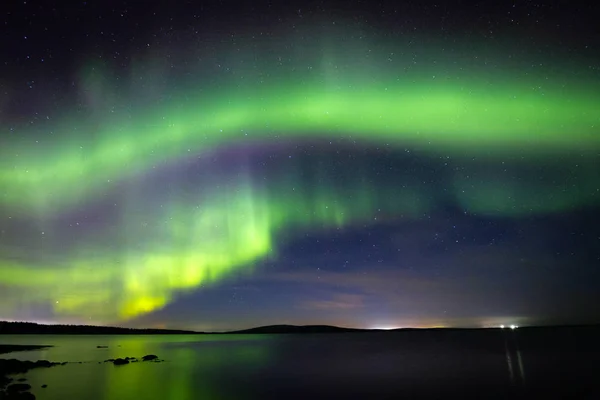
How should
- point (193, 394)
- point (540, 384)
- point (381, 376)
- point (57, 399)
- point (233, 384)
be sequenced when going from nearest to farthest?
1. point (57, 399)
2. point (193, 394)
3. point (540, 384)
4. point (233, 384)
5. point (381, 376)

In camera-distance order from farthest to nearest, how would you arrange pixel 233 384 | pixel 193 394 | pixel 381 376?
1. pixel 381 376
2. pixel 233 384
3. pixel 193 394

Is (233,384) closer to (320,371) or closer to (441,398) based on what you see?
(320,371)

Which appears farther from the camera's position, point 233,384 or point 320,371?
point 320,371

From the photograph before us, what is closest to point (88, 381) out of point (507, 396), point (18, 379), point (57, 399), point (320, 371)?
point (18, 379)

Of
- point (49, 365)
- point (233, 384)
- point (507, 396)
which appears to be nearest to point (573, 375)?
point (507, 396)

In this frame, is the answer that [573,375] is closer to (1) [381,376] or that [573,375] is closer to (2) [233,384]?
(1) [381,376]

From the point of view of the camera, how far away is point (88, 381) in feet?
131

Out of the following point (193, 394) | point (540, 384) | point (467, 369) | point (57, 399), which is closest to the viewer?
point (57, 399)

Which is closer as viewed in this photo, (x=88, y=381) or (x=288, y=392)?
(x=288, y=392)

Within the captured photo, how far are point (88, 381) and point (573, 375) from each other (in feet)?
147

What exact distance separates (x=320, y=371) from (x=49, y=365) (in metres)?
32.0

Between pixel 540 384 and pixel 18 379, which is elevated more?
pixel 18 379

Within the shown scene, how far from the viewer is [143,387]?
36188mm

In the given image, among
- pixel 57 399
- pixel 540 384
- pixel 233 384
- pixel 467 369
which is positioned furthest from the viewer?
pixel 467 369
